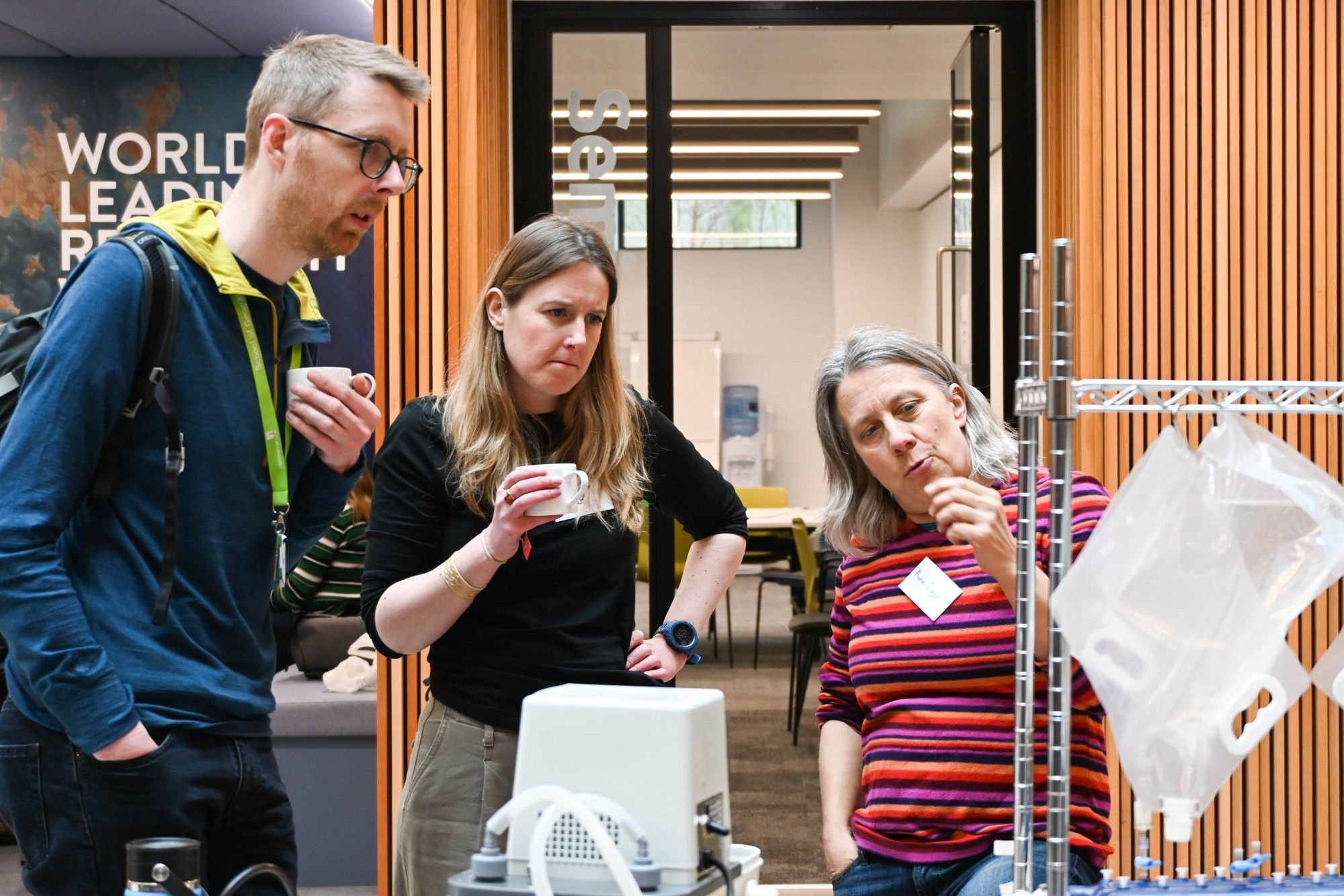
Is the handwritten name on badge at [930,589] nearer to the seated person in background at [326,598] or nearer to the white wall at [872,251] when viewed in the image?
the seated person in background at [326,598]

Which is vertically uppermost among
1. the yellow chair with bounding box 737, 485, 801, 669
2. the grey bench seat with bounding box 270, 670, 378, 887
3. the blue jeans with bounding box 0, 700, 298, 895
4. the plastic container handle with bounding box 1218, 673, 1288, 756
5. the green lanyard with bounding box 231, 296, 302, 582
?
the green lanyard with bounding box 231, 296, 302, 582

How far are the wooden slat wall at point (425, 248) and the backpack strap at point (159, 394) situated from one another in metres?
2.13

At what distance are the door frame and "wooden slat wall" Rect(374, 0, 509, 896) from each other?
1.58 feet

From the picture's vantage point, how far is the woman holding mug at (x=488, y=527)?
6.14 ft

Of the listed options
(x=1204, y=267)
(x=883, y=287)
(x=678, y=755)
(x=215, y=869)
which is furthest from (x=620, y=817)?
(x=883, y=287)

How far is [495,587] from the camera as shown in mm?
1880

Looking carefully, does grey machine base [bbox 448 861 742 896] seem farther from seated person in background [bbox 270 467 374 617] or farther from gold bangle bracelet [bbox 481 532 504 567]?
seated person in background [bbox 270 467 374 617]

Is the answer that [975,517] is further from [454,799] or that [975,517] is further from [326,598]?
[326,598]

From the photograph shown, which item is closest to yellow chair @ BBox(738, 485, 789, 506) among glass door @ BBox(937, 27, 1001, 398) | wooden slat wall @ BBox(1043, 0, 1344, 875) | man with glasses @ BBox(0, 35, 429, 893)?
glass door @ BBox(937, 27, 1001, 398)

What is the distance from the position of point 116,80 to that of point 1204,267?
481 centimetres

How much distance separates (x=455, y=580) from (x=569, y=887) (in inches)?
27.1

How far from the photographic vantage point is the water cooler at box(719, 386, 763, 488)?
46.1 feet

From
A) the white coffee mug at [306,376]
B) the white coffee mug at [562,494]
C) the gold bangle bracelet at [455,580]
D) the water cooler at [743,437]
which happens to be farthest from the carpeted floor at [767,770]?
the water cooler at [743,437]

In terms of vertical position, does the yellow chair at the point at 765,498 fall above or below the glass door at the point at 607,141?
below
